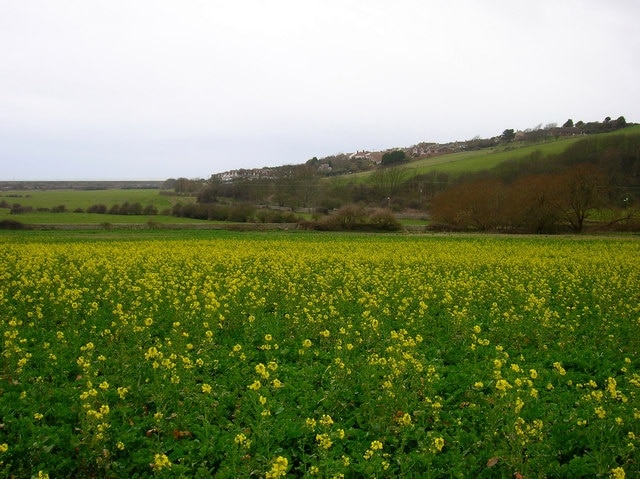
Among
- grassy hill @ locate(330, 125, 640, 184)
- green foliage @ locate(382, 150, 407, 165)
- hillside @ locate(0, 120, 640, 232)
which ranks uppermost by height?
green foliage @ locate(382, 150, 407, 165)

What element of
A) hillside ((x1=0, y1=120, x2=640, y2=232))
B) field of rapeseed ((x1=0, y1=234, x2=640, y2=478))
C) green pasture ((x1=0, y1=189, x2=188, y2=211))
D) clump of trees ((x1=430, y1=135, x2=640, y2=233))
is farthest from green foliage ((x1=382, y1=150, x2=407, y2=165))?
field of rapeseed ((x1=0, y1=234, x2=640, y2=478))

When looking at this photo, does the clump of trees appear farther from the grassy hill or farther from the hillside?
the grassy hill

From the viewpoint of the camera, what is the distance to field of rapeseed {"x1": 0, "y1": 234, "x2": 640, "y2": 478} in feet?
15.8

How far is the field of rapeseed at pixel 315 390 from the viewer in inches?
190

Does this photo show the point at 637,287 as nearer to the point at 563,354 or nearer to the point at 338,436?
the point at 563,354

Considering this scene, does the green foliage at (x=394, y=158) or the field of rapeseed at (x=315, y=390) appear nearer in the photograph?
the field of rapeseed at (x=315, y=390)

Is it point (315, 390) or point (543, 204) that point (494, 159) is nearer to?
point (543, 204)

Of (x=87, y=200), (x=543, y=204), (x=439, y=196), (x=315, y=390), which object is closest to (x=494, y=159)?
(x=439, y=196)

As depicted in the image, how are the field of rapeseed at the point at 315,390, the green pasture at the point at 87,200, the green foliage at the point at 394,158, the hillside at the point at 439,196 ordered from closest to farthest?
the field of rapeseed at the point at 315,390 < the hillside at the point at 439,196 < the green pasture at the point at 87,200 < the green foliage at the point at 394,158

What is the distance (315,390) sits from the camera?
6.77 meters

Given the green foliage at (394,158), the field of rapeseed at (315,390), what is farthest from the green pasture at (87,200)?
the field of rapeseed at (315,390)

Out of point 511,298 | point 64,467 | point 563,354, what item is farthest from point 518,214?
point 64,467

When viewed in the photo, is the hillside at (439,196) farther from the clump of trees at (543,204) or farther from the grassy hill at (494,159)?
the grassy hill at (494,159)

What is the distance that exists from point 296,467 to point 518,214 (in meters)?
51.1
